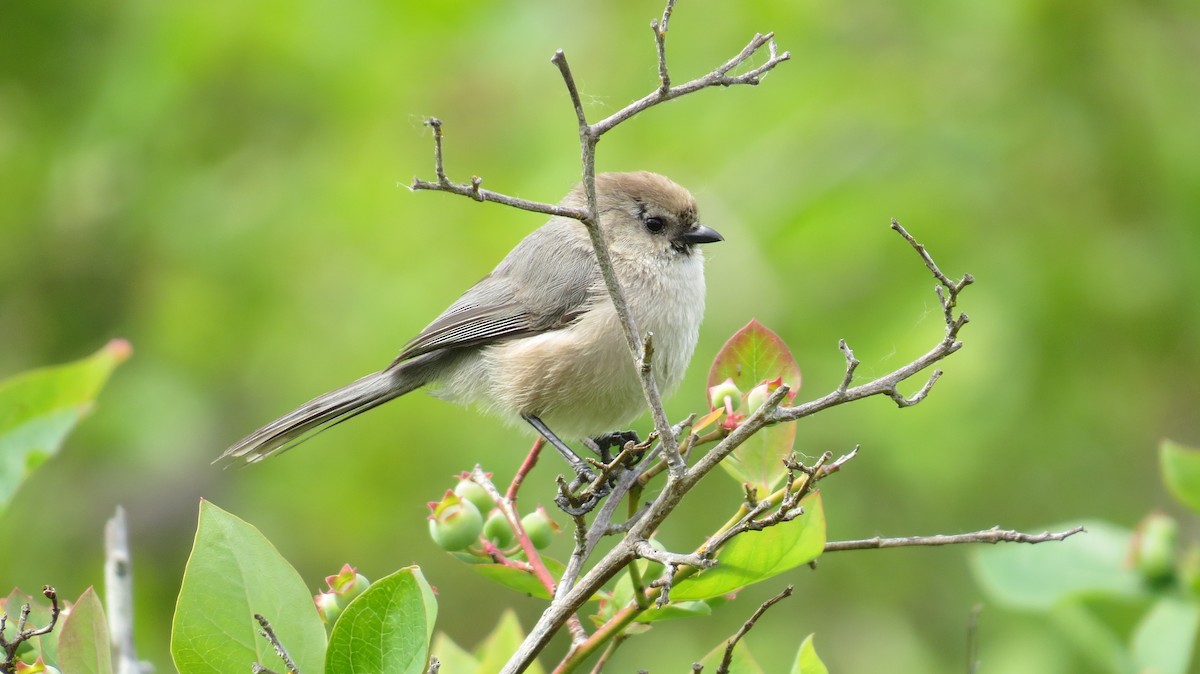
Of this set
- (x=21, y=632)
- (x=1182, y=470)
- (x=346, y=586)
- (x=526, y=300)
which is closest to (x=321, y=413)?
(x=526, y=300)

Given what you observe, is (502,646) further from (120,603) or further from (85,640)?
(85,640)

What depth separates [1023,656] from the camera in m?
3.68

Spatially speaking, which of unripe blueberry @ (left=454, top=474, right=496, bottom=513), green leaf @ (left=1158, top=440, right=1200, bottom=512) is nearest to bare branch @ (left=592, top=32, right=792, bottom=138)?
unripe blueberry @ (left=454, top=474, right=496, bottom=513)

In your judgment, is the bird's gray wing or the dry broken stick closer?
the dry broken stick

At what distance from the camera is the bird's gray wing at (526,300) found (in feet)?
12.6

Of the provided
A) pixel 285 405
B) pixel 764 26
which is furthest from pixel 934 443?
pixel 285 405

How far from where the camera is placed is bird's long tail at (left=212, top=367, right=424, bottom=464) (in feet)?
11.9

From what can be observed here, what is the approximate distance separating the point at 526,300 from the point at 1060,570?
1.85 m

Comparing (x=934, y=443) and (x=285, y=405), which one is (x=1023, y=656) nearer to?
(x=934, y=443)

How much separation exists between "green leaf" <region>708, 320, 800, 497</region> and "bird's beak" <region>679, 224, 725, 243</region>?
1.78 meters

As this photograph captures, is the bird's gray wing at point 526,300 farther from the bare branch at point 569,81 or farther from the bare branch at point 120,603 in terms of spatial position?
the bare branch at point 569,81

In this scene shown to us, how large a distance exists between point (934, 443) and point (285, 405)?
3.06 meters

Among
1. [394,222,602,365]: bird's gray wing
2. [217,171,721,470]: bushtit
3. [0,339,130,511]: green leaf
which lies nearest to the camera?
[0,339,130,511]: green leaf

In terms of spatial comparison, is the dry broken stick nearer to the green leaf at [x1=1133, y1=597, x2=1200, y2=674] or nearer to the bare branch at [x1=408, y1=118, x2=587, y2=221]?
the bare branch at [x1=408, y1=118, x2=587, y2=221]
